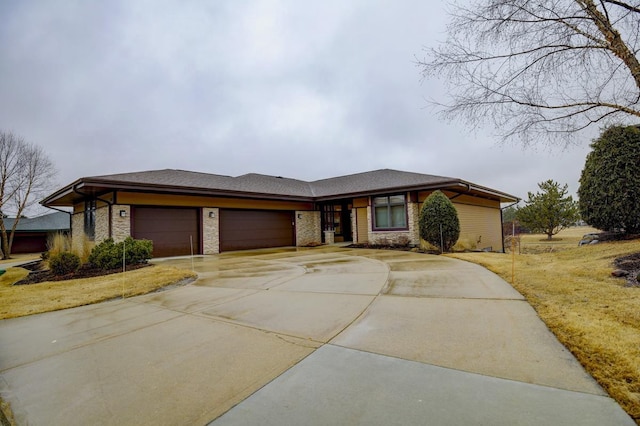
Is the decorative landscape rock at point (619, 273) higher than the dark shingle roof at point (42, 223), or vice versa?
the dark shingle roof at point (42, 223)

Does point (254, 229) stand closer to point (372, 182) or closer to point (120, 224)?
point (120, 224)

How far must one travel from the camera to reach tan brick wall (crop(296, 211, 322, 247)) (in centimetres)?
1741

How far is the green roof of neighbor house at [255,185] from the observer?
1133cm

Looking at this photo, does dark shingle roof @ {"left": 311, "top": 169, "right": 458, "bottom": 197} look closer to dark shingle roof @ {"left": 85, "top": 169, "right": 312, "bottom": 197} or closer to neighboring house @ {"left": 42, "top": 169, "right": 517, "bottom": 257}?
neighboring house @ {"left": 42, "top": 169, "right": 517, "bottom": 257}

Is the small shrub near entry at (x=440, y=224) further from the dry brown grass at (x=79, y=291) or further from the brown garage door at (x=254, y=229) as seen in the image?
the dry brown grass at (x=79, y=291)

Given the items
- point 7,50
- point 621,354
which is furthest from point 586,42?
point 7,50

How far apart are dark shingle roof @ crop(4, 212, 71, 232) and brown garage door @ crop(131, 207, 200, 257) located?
78.1ft

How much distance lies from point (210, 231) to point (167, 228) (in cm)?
188

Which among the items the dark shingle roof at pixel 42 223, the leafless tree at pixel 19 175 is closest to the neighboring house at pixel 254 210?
the leafless tree at pixel 19 175

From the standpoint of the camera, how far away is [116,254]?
28.9ft

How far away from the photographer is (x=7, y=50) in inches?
338

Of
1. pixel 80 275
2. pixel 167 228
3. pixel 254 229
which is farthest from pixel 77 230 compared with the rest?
pixel 80 275

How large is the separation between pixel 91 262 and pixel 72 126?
1658 cm

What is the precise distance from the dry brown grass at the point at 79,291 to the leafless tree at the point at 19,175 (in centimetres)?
2519
